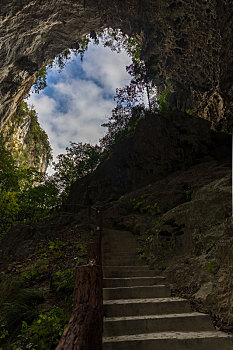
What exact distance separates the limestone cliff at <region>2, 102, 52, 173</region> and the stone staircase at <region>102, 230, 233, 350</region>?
723 inches

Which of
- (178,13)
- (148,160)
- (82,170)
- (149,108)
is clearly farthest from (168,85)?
(82,170)

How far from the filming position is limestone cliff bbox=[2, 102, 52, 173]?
21.7 meters

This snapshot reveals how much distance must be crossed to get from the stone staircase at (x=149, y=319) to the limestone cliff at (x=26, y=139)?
1835cm

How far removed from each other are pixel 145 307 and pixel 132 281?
36.8 inches

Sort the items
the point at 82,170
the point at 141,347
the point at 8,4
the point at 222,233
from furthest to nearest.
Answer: the point at 82,170, the point at 8,4, the point at 222,233, the point at 141,347

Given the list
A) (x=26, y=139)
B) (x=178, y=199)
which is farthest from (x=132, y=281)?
(x=26, y=139)

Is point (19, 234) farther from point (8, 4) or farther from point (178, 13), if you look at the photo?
point (178, 13)

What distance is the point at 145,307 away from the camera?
3369 millimetres

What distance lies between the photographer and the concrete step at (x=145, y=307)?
3320mm

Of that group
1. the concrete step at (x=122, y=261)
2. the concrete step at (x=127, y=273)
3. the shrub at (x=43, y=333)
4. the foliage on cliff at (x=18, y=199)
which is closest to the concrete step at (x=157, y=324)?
the shrub at (x=43, y=333)

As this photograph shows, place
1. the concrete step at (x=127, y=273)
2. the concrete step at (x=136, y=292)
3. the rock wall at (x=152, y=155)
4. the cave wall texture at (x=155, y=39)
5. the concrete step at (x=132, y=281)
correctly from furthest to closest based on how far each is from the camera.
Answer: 1. the rock wall at (x=152, y=155)
2. the cave wall texture at (x=155, y=39)
3. the concrete step at (x=127, y=273)
4. the concrete step at (x=132, y=281)
5. the concrete step at (x=136, y=292)

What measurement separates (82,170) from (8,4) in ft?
35.7

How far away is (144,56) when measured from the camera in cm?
1889

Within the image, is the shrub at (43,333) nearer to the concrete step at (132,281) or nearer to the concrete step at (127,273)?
the concrete step at (132,281)
